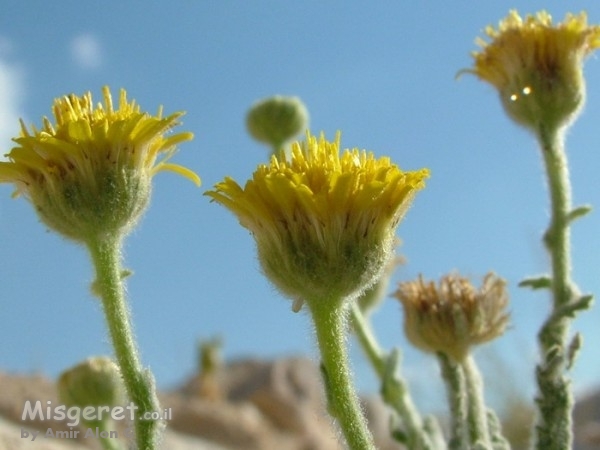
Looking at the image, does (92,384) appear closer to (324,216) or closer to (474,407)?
(474,407)

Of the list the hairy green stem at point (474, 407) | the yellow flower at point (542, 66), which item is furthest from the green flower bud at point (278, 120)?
the hairy green stem at point (474, 407)

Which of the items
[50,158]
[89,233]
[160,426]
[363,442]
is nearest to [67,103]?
[50,158]

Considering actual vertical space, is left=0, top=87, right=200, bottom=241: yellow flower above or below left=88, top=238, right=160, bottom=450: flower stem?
above

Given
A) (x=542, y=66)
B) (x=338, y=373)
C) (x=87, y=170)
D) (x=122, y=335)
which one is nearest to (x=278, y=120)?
(x=542, y=66)

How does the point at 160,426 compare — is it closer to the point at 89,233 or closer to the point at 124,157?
the point at 89,233

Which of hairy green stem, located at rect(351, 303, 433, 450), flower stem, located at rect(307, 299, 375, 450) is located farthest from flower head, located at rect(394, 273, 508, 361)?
flower stem, located at rect(307, 299, 375, 450)

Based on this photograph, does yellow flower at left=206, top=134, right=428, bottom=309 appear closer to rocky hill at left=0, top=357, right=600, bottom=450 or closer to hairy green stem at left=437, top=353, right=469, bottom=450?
hairy green stem at left=437, top=353, right=469, bottom=450
